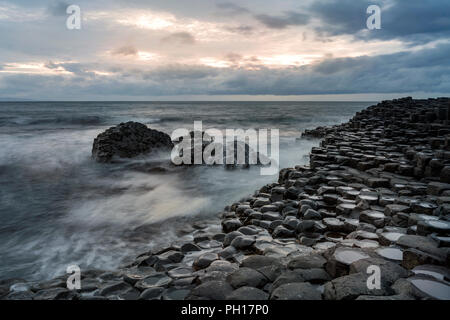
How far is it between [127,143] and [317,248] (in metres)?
8.17

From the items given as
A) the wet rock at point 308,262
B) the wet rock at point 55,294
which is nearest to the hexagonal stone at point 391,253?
the wet rock at point 308,262

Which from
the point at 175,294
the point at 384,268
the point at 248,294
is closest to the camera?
the point at 248,294

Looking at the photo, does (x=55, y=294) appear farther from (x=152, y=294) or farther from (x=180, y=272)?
(x=180, y=272)

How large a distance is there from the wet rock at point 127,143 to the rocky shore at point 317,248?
5.68m

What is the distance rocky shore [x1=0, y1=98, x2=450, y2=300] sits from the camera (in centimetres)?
215

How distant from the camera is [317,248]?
315 cm

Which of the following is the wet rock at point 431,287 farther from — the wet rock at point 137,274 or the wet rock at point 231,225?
the wet rock at point 231,225

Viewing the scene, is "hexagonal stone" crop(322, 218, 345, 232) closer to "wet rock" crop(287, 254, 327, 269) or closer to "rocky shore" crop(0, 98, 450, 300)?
"rocky shore" crop(0, 98, 450, 300)

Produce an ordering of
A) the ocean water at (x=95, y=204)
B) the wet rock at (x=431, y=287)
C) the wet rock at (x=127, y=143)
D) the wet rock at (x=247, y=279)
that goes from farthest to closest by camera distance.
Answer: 1. the wet rock at (x=127, y=143)
2. the ocean water at (x=95, y=204)
3. the wet rock at (x=247, y=279)
4. the wet rock at (x=431, y=287)

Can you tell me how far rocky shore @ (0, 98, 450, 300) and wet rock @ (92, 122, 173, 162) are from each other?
5.68 m

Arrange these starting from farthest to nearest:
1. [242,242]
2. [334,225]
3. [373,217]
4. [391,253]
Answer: [334,225] < [373,217] < [242,242] < [391,253]

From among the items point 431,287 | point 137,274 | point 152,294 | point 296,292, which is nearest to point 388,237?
point 431,287

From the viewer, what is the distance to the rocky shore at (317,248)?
2.15 metres
